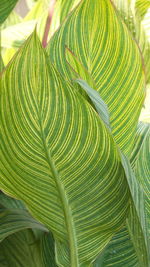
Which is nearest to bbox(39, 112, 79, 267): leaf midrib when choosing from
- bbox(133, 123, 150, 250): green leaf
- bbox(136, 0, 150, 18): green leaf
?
bbox(133, 123, 150, 250): green leaf

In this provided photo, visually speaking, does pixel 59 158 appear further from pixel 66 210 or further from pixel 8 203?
pixel 8 203

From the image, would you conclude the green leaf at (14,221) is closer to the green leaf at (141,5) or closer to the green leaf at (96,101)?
the green leaf at (96,101)

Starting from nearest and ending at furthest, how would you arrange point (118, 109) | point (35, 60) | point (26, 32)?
point (35, 60) < point (118, 109) < point (26, 32)

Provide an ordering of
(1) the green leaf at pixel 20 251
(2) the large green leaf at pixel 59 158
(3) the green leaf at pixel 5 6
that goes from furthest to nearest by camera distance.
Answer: (1) the green leaf at pixel 20 251 < (3) the green leaf at pixel 5 6 < (2) the large green leaf at pixel 59 158

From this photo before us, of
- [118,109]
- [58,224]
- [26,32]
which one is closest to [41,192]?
[58,224]

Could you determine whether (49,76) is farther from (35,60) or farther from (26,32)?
(26,32)

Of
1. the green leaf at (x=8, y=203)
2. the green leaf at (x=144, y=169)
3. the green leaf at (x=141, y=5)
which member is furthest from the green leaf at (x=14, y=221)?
the green leaf at (x=141, y=5)
